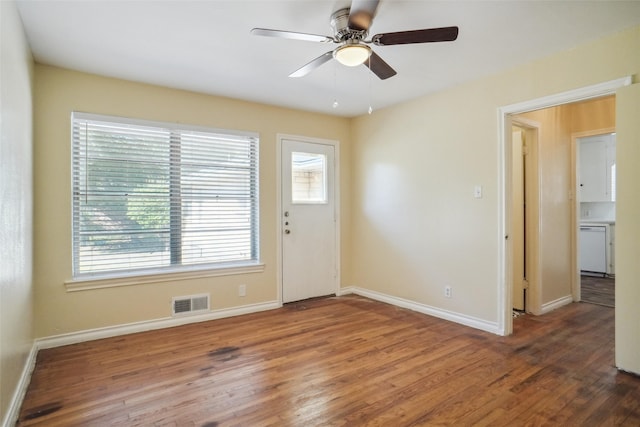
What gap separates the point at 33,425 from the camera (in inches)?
74.5

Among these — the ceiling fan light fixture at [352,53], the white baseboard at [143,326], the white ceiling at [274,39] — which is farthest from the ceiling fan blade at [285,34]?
the white baseboard at [143,326]

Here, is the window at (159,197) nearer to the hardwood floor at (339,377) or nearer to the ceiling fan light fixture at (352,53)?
the hardwood floor at (339,377)

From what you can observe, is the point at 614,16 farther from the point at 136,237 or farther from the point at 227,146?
the point at 136,237

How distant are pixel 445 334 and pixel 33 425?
3.06 metres

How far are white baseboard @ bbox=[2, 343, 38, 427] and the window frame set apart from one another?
67cm

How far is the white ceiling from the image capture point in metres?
2.16

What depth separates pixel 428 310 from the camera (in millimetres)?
3865

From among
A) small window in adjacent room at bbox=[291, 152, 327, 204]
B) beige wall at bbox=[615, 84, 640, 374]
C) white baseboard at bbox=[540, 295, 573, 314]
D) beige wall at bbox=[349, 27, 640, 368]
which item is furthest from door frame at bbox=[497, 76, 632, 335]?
small window in adjacent room at bbox=[291, 152, 327, 204]

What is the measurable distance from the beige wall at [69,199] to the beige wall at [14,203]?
1.06 ft

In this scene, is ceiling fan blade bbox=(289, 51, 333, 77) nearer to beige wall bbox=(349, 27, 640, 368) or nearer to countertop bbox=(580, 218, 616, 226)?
beige wall bbox=(349, 27, 640, 368)

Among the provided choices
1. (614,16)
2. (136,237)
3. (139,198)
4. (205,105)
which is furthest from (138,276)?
(614,16)

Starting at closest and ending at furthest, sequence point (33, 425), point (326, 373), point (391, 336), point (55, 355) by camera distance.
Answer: point (33, 425), point (326, 373), point (55, 355), point (391, 336)

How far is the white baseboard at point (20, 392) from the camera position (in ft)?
6.02

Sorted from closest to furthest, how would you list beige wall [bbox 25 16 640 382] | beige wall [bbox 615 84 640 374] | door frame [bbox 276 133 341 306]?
beige wall [bbox 615 84 640 374] → beige wall [bbox 25 16 640 382] → door frame [bbox 276 133 341 306]
